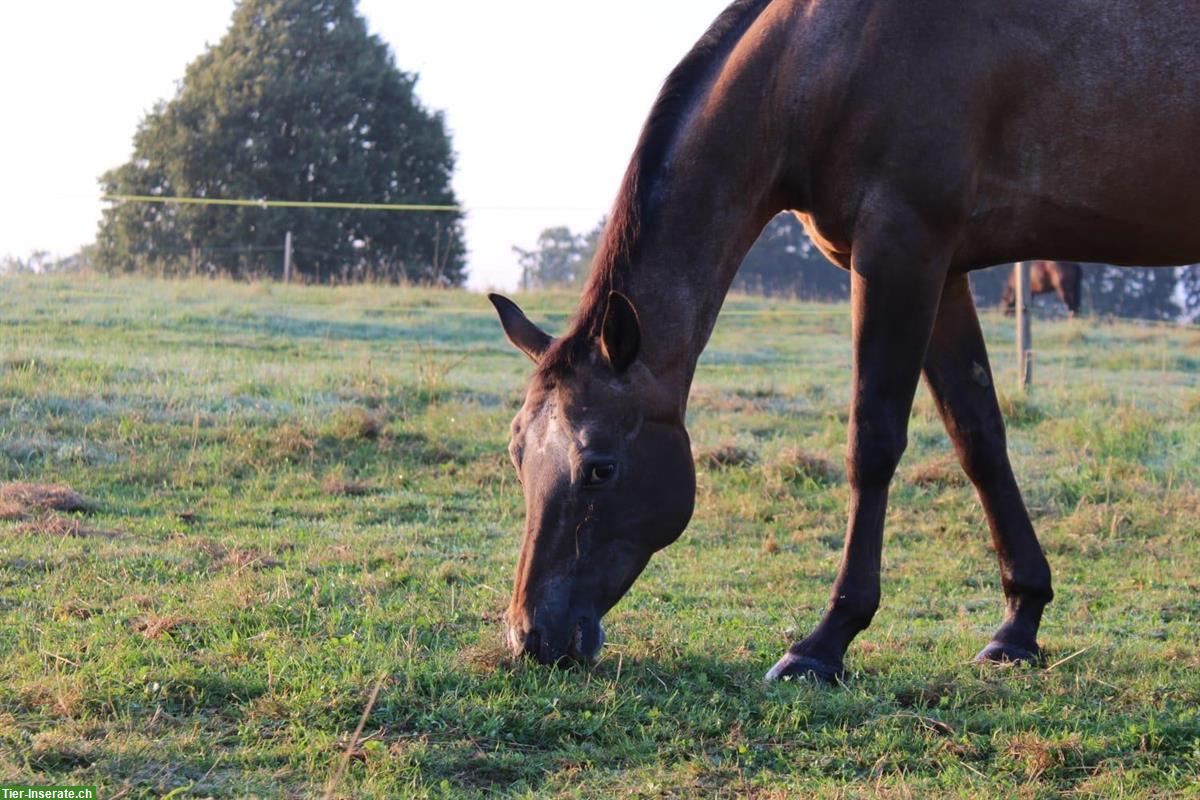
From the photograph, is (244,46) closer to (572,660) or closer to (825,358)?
(825,358)

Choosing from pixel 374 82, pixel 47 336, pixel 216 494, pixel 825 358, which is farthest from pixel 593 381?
pixel 374 82

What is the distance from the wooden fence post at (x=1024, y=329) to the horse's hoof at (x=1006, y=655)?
265 inches

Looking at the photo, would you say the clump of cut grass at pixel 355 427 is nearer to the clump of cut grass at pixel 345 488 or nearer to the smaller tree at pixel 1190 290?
the clump of cut grass at pixel 345 488

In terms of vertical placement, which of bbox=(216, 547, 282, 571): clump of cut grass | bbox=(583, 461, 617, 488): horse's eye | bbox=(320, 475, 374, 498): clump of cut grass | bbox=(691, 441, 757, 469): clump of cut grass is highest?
bbox=(583, 461, 617, 488): horse's eye

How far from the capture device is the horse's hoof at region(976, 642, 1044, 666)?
4203mm

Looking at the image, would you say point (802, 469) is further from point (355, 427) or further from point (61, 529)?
point (61, 529)

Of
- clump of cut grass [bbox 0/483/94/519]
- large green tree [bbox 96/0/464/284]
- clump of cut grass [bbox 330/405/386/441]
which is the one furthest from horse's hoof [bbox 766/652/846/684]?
large green tree [bbox 96/0/464/284]

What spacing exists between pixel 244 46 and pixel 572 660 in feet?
101

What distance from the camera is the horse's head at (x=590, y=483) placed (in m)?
3.72

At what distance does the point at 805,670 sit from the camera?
3.84 m

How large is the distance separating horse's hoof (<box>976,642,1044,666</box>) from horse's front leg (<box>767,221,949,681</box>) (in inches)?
20.2

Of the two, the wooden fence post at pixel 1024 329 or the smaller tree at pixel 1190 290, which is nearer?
the wooden fence post at pixel 1024 329

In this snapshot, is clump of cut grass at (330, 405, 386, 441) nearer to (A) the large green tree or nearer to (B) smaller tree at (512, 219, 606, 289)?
(A) the large green tree

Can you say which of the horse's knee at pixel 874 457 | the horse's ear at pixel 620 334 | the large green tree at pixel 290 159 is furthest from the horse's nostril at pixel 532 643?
the large green tree at pixel 290 159
